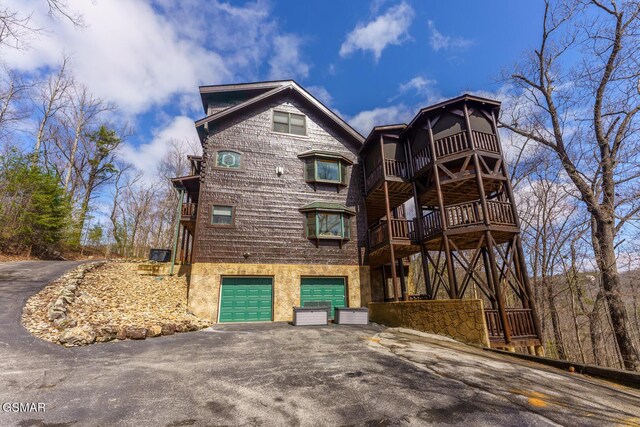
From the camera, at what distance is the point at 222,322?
11.6 metres

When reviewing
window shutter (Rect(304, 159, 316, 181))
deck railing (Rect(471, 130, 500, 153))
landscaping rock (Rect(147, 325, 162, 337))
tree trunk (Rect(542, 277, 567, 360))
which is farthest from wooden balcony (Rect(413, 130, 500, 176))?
landscaping rock (Rect(147, 325, 162, 337))

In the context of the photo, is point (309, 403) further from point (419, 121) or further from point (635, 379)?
point (419, 121)

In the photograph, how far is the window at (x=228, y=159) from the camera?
44.0ft

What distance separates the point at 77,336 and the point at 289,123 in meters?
12.5

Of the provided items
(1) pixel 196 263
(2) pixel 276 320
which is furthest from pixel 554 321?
(1) pixel 196 263

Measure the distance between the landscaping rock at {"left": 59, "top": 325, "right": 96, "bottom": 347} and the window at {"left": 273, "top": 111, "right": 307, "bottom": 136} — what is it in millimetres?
11522

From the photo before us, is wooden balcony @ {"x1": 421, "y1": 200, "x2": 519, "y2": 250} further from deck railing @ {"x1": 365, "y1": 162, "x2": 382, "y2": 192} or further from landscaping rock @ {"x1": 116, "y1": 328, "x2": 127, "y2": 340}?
landscaping rock @ {"x1": 116, "y1": 328, "x2": 127, "y2": 340}

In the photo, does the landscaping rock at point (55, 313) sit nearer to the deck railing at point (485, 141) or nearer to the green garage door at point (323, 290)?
the green garage door at point (323, 290)

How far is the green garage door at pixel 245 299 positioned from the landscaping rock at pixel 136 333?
4.30 meters

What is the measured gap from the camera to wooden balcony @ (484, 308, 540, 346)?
343 inches

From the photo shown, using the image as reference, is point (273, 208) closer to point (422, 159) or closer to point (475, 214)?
point (422, 159)

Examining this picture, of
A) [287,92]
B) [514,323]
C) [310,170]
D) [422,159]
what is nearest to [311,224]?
[310,170]

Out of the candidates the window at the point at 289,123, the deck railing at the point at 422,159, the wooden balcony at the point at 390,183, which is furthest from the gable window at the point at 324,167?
the deck railing at the point at 422,159

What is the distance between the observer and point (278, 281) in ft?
40.8
